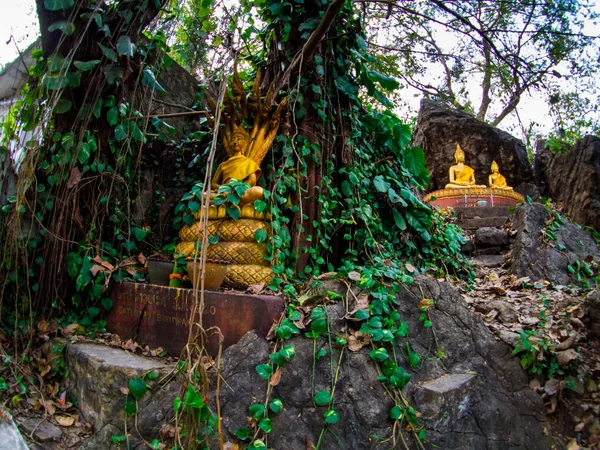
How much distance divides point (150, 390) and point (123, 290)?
104 cm

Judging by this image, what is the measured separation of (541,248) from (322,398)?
363cm

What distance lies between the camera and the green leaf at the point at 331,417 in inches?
91.7

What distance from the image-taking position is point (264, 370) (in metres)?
2.49

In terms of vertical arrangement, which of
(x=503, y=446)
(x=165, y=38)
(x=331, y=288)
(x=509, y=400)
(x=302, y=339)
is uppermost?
(x=165, y=38)

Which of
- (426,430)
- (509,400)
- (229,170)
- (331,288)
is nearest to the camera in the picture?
(426,430)

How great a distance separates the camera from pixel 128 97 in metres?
3.88

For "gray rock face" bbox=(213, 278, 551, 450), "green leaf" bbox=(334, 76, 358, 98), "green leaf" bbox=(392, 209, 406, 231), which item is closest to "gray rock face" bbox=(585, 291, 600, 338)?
"gray rock face" bbox=(213, 278, 551, 450)

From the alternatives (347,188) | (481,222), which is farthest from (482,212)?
(347,188)

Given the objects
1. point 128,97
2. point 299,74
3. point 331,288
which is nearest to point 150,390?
point 331,288

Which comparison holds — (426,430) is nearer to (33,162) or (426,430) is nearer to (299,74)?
(299,74)

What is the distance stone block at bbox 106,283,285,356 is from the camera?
2795mm

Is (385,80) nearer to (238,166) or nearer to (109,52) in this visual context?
(238,166)

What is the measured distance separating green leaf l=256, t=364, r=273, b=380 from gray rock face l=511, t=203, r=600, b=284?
3.21 meters

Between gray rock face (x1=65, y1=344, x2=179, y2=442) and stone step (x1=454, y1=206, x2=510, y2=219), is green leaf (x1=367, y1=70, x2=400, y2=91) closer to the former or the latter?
gray rock face (x1=65, y1=344, x2=179, y2=442)
